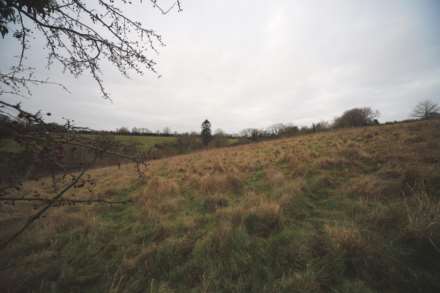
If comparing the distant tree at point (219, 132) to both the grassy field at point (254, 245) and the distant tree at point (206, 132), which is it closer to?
the distant tree at point (206, 132)

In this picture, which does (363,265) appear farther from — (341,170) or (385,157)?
(385,157)

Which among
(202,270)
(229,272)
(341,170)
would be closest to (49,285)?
(202,270)

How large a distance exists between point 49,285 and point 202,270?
74.7 inches

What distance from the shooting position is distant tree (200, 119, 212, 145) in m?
41.0

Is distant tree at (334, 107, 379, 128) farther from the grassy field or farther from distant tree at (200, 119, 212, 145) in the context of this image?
the grassy field

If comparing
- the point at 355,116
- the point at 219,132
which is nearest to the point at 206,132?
the point at 219,132

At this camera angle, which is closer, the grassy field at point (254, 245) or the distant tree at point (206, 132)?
the grassy field at point (254, 245)

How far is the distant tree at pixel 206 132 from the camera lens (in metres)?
41.0

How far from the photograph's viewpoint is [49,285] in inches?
79.5

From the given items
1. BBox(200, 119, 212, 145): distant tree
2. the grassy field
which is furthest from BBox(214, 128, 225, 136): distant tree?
the grassy field

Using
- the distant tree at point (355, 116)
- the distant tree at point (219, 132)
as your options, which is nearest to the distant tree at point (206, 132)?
the distant tree at point (219, 132)

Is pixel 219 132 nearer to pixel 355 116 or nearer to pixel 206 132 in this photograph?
pixel 206 132

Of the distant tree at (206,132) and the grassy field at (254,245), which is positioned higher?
the distant tree at (206,132)

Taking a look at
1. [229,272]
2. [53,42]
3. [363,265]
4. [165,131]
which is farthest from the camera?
[165,131]
